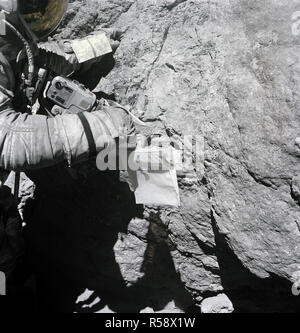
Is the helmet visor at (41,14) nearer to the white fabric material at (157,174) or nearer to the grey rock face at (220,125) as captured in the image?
the grey rock face at (220,125)

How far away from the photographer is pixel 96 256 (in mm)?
2102

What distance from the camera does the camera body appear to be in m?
1.62

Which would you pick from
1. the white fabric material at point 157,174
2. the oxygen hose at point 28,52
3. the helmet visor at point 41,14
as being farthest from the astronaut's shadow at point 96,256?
the helmet visor at point 41,14

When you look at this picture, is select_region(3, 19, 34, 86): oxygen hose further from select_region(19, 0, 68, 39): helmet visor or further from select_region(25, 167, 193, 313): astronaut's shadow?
select_region(25, 167, 193, 313): astronaut's shadow

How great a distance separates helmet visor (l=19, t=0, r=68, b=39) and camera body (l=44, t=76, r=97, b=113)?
205 mm

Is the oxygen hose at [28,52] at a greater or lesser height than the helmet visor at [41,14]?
lesser

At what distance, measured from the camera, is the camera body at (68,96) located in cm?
162

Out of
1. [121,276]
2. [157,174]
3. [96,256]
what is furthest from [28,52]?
[121,276]

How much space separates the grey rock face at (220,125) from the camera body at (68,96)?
6.5 inches

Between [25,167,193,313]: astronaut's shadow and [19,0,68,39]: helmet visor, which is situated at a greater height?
[19,0,68,39]: helmet visor

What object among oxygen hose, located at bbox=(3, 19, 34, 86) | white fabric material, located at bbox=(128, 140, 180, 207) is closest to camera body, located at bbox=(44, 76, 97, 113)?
oxygen hose, located at bbox=(3, 19, 34, 86)
